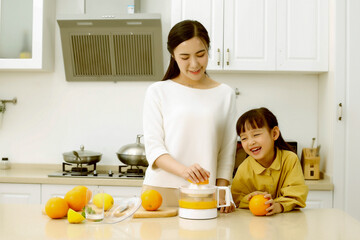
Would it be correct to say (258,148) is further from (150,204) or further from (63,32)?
(63,32)

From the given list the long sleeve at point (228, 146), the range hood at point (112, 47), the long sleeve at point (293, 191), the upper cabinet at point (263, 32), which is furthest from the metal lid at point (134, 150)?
the long sleeve at point (293, 191)

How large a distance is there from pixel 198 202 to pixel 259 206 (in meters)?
0.22

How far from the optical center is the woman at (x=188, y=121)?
1.82 m

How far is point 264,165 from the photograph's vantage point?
1787 millimetres

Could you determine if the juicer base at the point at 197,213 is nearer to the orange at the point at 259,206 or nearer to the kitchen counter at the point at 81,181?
the orange at the point at 259,206

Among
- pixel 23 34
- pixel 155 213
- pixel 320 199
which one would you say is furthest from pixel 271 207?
pixel 23 34

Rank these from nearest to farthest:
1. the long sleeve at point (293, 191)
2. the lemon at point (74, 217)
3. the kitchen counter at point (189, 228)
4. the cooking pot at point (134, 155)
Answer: the kitchen counter at point (189, 228)
the lemon at point (74, 217)
the long sleeve at point (293, 191)
the cooking pot at point (134, 155)

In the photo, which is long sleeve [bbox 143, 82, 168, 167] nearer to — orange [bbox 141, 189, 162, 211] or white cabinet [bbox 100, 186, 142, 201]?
orange [bbox 141, 189, 162, 211]

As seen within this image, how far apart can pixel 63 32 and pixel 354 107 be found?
7.10 feet

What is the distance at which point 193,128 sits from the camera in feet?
6.15

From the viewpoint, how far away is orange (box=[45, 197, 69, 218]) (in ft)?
4.79

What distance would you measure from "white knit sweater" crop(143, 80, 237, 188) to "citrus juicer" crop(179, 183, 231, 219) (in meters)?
0.36

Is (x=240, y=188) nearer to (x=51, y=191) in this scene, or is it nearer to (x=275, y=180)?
(x=275, y=180)

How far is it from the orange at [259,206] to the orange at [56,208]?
2.07 feet
